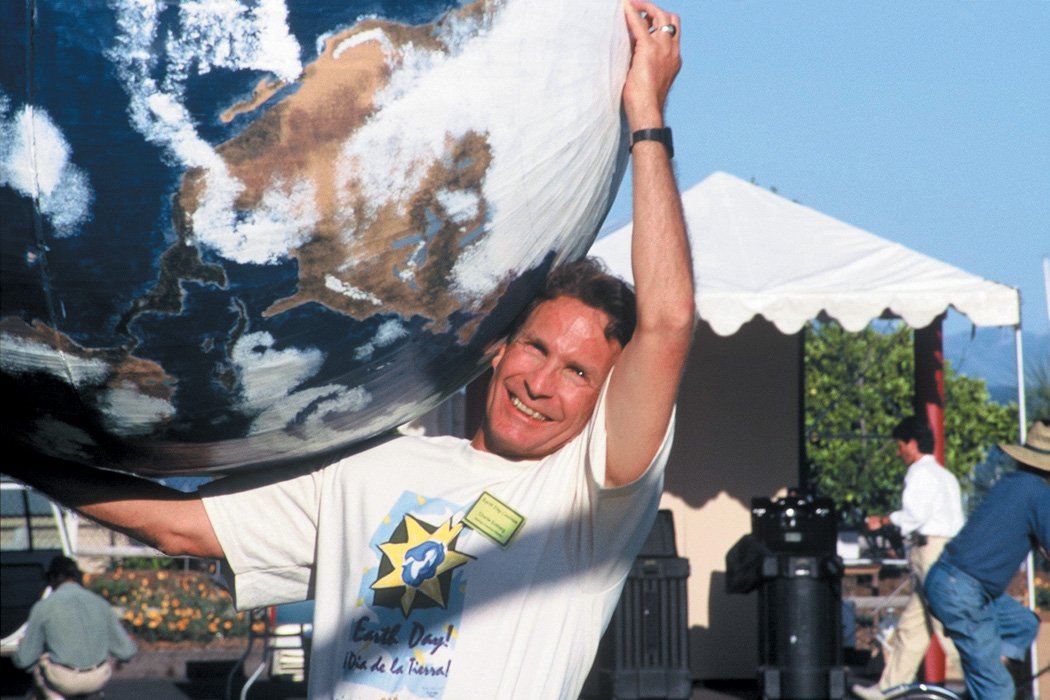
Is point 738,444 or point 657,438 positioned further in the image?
point 738,444

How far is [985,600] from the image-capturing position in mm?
6715

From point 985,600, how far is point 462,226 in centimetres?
508

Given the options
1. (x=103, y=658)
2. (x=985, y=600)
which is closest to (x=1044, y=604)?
(x=985, y=600)

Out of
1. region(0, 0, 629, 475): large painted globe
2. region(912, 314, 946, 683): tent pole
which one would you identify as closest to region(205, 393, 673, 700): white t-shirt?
region(0, 0, 629, 475): large painted globe

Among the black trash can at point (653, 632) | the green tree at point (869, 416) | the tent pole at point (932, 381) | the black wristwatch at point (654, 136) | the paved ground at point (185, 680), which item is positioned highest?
the green tree at point (869, 416)

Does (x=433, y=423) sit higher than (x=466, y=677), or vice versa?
(x=433, y=423)

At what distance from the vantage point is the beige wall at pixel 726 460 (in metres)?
10.5

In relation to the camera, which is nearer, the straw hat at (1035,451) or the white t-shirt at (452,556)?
the white t-shirt at (452,556)

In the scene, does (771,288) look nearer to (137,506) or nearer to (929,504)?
(929,504)

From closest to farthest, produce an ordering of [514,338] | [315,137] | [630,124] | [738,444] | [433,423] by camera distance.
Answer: [315,137]
[630,124]
[514,338]
[738,444]
[433,423]

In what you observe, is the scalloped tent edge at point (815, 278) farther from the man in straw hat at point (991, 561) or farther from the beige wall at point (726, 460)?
the man in straw hat at point (991, 561)

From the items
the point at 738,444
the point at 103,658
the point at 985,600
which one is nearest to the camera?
the point at 985,600

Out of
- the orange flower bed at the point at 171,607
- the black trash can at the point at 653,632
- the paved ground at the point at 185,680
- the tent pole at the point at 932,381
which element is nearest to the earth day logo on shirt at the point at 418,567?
the black trash can at the point at 653,632

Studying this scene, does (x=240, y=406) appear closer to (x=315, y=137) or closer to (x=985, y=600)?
(x=315, y=137)
